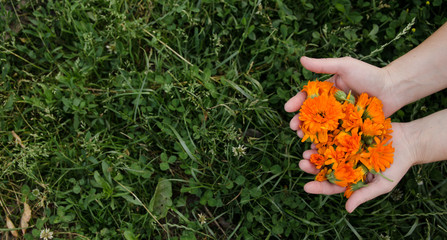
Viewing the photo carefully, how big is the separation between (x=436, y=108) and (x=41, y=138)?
3.08 meters

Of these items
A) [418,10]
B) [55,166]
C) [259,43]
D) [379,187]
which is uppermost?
[418,10]

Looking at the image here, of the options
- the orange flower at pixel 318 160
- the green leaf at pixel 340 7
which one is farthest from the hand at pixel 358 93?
the green leaf at pixel 340 7

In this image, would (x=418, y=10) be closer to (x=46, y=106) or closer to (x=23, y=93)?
(x=46, y=106)

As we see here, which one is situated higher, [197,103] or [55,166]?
[197,103]

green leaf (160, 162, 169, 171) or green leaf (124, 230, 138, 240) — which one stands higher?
green leaf (160, 162, 169, 171)

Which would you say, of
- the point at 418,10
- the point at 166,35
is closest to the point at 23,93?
the point at 166,35

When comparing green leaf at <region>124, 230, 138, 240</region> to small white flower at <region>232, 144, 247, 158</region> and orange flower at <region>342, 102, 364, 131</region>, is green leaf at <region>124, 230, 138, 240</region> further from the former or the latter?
orange flower at <region>342, 102, 364, 131</region>

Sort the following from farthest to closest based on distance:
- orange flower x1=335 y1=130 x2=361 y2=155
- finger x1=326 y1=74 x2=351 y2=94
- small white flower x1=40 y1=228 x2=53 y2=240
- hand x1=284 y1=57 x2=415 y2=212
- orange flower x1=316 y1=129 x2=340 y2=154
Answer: small white flower x1=40 y1=228 x2=53 y2=240
finger x1=326 y1=74 x2=351 y2=94
hand x1=284 y1=57 x2=415 y2=212
orange flower x1=316 y1=129 x2=340 y2=154
orange flower x1=335 y1=130 x2=361 y2=155

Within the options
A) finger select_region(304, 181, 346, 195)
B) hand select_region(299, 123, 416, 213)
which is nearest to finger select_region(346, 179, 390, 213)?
A: hand select_region(299, 123, 416, 213)

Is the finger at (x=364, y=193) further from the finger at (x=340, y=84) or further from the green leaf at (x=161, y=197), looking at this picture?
the green leaf at (x=161, y=197)

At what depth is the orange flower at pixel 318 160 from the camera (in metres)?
2.22

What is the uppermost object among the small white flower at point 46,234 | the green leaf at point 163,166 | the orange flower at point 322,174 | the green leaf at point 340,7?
the green leaf at point 340,7

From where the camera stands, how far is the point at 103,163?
2646 mm

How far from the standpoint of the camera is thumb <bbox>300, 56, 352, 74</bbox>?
2.36m
